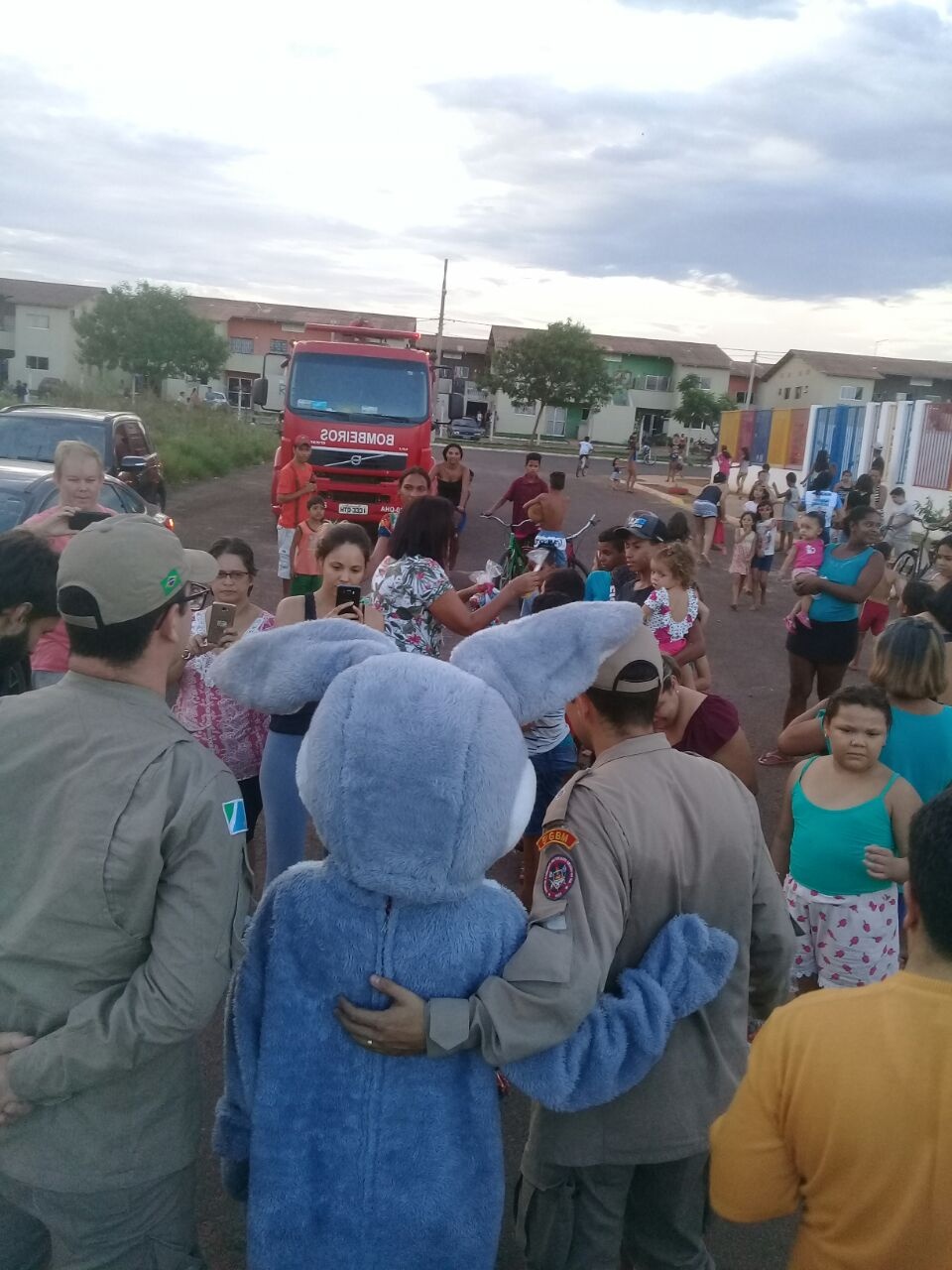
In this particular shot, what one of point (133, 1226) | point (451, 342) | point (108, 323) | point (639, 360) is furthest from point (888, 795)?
point (451, 342)

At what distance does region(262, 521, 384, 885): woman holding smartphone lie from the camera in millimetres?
3453

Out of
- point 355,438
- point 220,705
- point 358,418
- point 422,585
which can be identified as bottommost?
point 220,705

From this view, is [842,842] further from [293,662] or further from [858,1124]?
[293,662]

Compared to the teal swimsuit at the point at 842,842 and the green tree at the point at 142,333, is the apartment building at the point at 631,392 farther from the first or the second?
the teal swimsuit at the point at 842,842

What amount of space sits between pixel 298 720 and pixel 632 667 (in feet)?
5.69

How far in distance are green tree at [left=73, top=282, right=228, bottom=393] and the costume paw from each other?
5078 centimetres

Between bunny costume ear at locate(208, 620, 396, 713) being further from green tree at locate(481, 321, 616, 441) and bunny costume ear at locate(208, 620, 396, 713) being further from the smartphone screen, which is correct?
green tree at locate(481, 321, 616, 441)

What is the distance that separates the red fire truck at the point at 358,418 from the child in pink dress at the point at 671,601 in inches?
354

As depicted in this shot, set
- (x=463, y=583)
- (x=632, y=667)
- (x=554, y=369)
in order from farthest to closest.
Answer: (x=554, y=369) < (x=463, y=583) < (x=632, y=667)

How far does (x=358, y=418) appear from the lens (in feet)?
45.4

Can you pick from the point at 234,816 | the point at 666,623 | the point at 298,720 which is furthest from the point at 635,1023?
the point at 666,623

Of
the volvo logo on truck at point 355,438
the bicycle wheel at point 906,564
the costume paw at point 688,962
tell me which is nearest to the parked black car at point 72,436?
the volvo logo on truck at point 355,438

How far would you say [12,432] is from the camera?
383 inches

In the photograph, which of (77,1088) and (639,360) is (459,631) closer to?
(77,1088)
